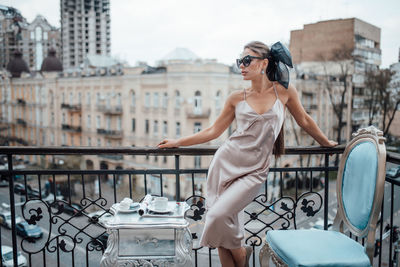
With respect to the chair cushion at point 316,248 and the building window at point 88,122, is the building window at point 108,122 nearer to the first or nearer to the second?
the building window at point 88,122

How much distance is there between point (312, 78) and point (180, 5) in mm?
7462

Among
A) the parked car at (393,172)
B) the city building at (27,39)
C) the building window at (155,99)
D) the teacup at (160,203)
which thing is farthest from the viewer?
the building window at (155,99)

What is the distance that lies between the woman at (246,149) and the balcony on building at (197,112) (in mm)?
14027

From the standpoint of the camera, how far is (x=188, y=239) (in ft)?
5.74

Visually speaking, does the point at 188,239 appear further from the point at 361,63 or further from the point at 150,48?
the point at 150,48

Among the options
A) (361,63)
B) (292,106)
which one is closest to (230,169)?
(292,106)

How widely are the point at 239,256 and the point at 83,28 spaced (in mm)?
41463

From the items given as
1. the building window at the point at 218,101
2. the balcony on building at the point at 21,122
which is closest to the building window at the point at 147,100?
the building window at the point at 218,101

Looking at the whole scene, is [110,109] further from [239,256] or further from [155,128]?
[239,256]

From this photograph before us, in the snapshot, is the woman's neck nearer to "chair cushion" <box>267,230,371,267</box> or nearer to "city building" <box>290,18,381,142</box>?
"chair cushion" <box>267,230,371,267</box>

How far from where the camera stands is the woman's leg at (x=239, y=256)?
Answer: 1.78 meters

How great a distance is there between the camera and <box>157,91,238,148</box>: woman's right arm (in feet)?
6.32

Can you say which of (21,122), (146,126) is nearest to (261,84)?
(146,126)

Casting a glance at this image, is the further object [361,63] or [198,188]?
[198,188]
